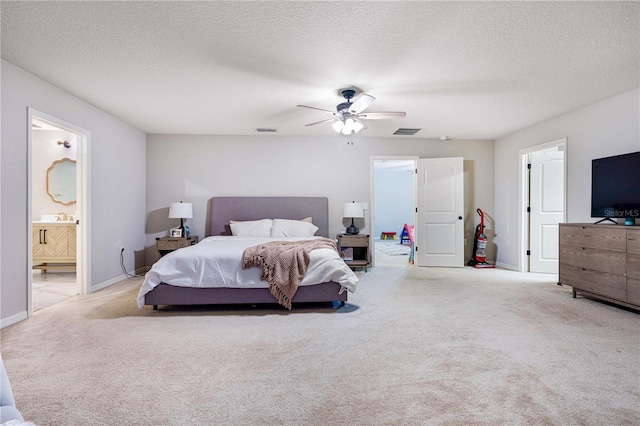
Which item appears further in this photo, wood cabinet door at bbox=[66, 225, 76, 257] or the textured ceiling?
wood cabinet door at bbox=[66, 225, 76, 257]

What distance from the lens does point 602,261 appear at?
345 centimetres

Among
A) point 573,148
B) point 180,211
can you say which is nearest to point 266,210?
point 180,211

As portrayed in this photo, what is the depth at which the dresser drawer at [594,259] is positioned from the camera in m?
3.28

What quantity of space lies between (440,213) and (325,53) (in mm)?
4109

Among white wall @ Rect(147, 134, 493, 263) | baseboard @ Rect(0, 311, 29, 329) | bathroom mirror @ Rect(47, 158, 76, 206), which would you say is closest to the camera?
baseboard @ Rect(0, 311, 29, 329)

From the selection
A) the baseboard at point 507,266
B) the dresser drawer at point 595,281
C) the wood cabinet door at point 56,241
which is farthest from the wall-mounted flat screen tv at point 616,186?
the wood cabinet door at point 56,241

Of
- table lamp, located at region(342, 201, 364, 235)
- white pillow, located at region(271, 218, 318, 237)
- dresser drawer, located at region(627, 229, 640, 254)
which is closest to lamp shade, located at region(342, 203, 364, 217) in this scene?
table lamp, located at region(342, 201, 364, 235)

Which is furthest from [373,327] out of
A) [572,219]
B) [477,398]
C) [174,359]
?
[572,219]

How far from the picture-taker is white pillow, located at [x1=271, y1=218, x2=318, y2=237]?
17.1ft

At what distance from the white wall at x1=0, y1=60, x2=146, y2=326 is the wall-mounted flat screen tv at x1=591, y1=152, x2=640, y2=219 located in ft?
20.2

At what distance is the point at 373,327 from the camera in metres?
2.86

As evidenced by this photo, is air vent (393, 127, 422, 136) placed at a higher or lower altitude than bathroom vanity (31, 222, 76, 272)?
higher

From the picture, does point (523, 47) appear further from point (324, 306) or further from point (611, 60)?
point (324, 306)

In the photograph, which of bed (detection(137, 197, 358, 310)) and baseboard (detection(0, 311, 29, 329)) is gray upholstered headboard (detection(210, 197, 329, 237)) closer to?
bed (detection(137, 197, 358, 310))
